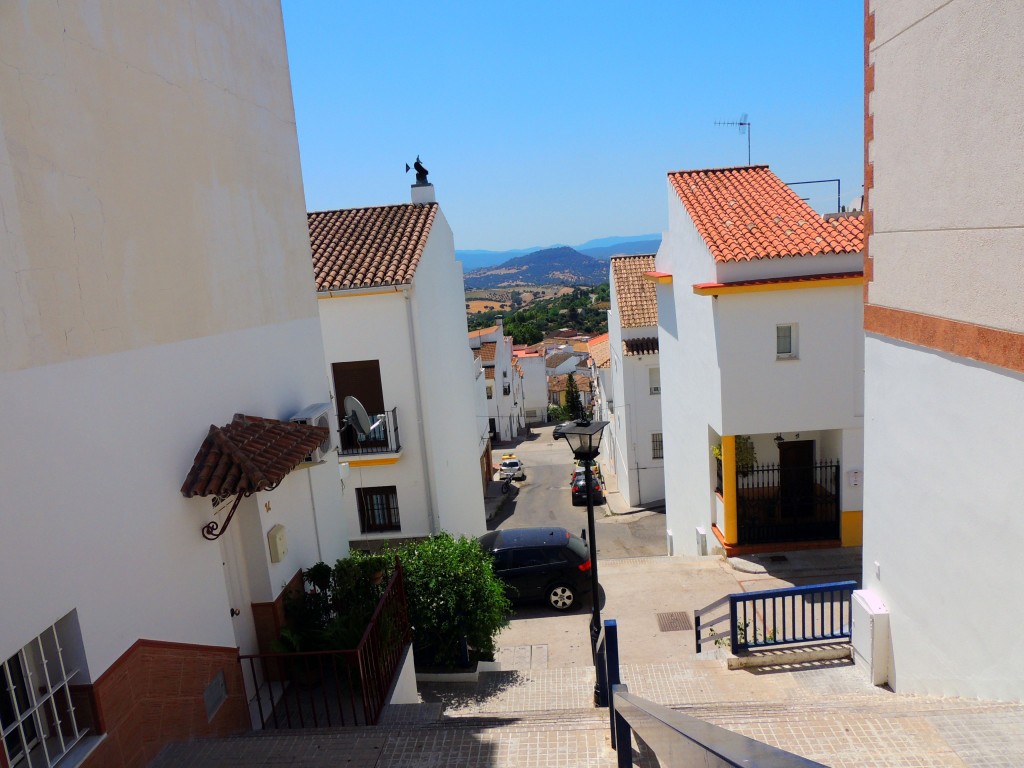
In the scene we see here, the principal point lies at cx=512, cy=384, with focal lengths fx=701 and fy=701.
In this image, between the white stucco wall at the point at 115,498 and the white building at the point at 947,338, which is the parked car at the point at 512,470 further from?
the white stucco wall at the point at 115,498

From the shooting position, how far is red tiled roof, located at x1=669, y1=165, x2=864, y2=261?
471 inches

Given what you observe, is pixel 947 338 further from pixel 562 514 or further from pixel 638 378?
pixel 562 514

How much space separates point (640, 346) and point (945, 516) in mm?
20384

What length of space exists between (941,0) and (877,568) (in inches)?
220

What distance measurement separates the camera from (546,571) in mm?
12133

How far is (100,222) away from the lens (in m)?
4.98

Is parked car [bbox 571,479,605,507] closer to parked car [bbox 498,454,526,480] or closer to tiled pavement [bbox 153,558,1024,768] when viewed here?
parked car [bbox 498,454,526,480]

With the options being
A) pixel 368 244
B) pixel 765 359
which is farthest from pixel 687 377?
pixel 368 244

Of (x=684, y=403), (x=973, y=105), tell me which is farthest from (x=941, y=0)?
(x=684, y=403)

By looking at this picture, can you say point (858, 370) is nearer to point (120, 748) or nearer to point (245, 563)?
point (245, 563)

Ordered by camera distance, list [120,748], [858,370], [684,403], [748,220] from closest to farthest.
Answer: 1. [120,748]
2. [858,370]
3. [748,220]
4. [684,403]

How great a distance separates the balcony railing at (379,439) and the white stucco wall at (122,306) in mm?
6273

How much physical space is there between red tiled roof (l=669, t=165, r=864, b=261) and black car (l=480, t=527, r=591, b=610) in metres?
5.76

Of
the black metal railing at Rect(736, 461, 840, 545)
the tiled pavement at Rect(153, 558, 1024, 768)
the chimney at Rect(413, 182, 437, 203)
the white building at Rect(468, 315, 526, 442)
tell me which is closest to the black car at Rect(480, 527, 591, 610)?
the black metal railing at Rect(736, 461, 840, 545)
